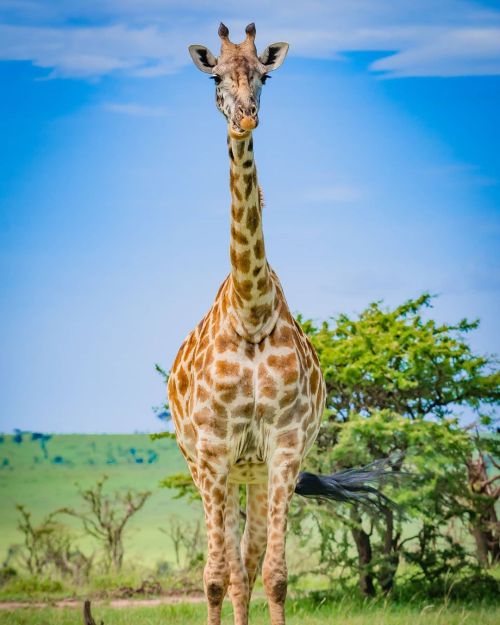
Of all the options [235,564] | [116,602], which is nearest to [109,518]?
[116,602]

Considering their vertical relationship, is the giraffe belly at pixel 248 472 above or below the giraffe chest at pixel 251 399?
below

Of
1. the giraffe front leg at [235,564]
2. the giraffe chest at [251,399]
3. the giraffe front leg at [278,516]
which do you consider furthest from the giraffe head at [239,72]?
the giraffe front leg at [235,564]

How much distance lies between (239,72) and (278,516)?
2.75 meters

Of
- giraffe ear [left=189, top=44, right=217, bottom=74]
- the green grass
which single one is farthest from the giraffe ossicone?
the green grass

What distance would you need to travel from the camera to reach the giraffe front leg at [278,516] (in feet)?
21.2

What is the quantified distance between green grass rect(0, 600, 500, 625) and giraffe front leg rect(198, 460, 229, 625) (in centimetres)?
339

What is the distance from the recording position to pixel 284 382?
6.57 metres

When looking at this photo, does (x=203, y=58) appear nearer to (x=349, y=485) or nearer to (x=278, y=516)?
(x=278, y=516)

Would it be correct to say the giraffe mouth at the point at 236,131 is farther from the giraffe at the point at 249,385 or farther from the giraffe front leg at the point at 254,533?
the giraffe front leg at the point at 254,533

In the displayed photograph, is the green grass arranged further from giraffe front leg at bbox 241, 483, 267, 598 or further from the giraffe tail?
giraffe front leg at bbox 241, 483, 267, 598

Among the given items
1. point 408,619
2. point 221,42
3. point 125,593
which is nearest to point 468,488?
point 408,619

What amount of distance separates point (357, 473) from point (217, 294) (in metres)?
2.28

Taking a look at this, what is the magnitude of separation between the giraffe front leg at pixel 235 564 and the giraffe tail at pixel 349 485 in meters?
0.91

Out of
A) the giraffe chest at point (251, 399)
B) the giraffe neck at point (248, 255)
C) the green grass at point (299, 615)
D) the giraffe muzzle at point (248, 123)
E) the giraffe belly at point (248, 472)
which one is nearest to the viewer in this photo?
the giraffe muzzle at point (248, 123)
